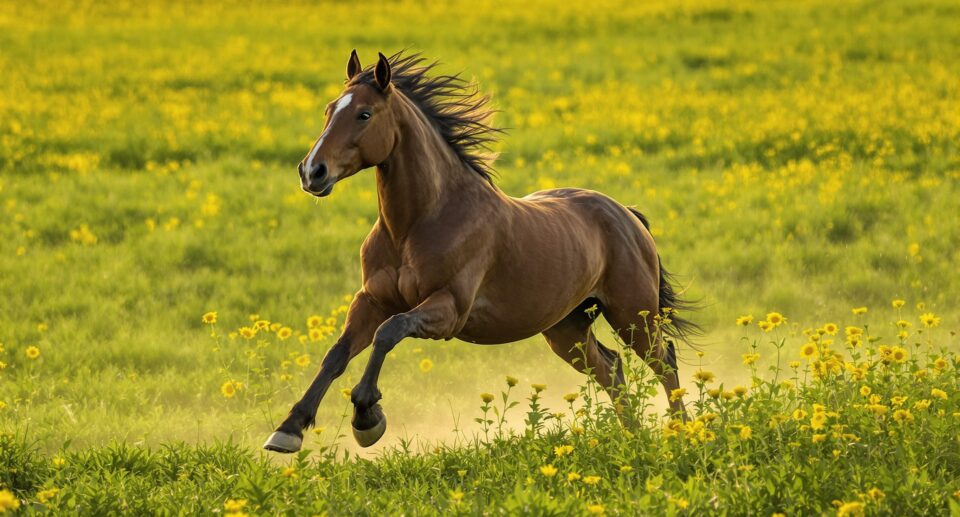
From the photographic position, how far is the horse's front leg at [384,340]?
576 centimetres

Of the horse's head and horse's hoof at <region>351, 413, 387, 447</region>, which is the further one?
horse's hoof at <region>351, 413, 387, 447</region>

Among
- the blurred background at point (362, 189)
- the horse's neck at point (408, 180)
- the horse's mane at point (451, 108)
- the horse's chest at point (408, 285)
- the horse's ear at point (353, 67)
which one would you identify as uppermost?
the horse's ear at point (353, 67)

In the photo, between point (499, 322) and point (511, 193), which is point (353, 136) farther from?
point (511, 193)

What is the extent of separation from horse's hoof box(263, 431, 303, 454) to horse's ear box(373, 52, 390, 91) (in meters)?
1.82

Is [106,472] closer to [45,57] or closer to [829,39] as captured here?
[45,57]

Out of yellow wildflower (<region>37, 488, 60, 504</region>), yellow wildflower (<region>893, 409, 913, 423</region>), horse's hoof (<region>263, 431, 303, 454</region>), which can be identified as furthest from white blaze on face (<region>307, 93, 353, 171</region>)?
yellow wildflower (<region>893, 409, 913, 423</region>)

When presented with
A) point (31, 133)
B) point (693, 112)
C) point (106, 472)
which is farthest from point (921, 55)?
point (106, 472)

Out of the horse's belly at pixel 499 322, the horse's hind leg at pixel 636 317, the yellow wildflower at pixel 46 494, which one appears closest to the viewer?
the yellow wildflower at pixel 46 494

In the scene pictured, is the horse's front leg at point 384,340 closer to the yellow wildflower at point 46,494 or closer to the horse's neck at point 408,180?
the horse's neck at point 408,180

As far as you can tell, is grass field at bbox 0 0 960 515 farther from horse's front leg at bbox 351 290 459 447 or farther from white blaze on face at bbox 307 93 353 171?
white blaze on face at bbox 307 93 353 171

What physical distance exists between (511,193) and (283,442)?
9861mm

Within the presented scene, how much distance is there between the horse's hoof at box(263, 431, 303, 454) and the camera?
5.52 metres

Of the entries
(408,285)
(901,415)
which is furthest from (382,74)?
(901,415)

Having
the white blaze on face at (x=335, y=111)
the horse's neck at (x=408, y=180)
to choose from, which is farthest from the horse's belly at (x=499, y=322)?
the white blaze on face at (x=335, y=111)
